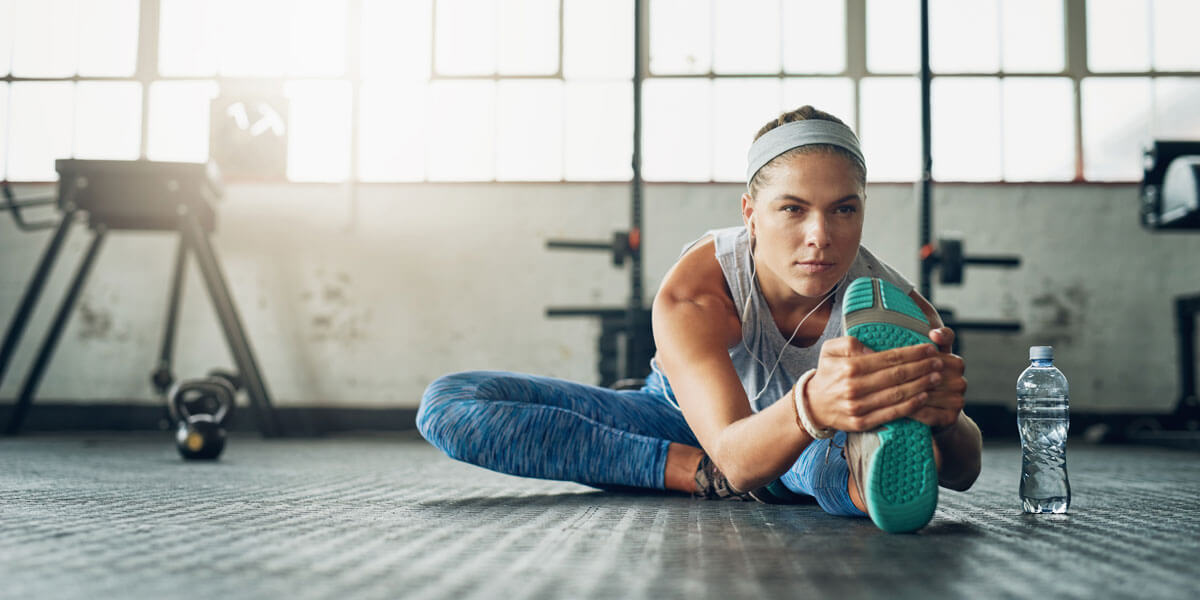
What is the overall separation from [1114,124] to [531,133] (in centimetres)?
273

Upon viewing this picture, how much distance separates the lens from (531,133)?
4379 millimetres

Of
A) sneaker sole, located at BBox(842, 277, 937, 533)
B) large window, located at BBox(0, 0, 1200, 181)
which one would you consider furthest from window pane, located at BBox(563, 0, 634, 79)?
sneaker sole, located at BBox(842, 277, 937, 533)

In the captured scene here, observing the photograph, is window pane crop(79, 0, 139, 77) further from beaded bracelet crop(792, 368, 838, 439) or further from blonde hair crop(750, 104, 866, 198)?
beaded bracelet crop(792, 368, 838, 439)

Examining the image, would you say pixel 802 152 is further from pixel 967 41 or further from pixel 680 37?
pixel 967 41

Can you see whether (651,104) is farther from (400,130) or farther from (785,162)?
(785,162)

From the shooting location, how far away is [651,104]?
4.40 metres

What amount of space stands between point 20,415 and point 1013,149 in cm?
440

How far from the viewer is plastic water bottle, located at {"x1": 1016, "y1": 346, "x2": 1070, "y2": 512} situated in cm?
125

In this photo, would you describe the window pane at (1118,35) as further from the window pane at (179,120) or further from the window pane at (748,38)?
the window pane at (179,120)

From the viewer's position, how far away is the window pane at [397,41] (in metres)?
4.42

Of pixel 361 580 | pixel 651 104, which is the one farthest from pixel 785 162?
pixel 651 104

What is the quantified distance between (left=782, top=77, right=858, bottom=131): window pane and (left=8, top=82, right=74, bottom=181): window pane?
11.4ft

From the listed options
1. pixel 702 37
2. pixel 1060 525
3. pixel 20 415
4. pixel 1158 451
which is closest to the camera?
pixel 1060 525

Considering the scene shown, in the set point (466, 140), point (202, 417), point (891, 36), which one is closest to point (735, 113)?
point (891, 36)
